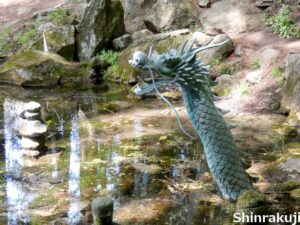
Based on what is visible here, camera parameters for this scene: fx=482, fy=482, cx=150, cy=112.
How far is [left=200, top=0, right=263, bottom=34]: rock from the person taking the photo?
13000mm

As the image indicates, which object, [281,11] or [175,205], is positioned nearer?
[175,205]

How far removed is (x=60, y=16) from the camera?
16.2 meters

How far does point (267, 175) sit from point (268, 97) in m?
4.19

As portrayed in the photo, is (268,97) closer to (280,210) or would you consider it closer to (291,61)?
(291,61)

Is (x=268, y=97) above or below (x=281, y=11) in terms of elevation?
below

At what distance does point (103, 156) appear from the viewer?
269 inches

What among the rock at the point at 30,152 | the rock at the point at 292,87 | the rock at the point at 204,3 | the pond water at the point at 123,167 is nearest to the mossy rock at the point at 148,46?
the rock at the point at 204,3

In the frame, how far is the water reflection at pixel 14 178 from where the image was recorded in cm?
511

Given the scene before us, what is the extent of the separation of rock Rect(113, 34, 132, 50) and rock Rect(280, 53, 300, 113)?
20.9ft

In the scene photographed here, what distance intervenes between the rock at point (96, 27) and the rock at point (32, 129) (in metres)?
7.51

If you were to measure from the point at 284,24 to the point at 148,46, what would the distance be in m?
3.50

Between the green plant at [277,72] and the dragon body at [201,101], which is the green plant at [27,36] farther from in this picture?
the dragon body at [201,101]

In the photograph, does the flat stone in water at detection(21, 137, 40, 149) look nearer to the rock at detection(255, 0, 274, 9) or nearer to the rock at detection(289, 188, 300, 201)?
the rock at detection(289, 188, 300, 201)

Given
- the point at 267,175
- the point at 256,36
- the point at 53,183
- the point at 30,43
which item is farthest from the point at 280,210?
the point at 30,43
